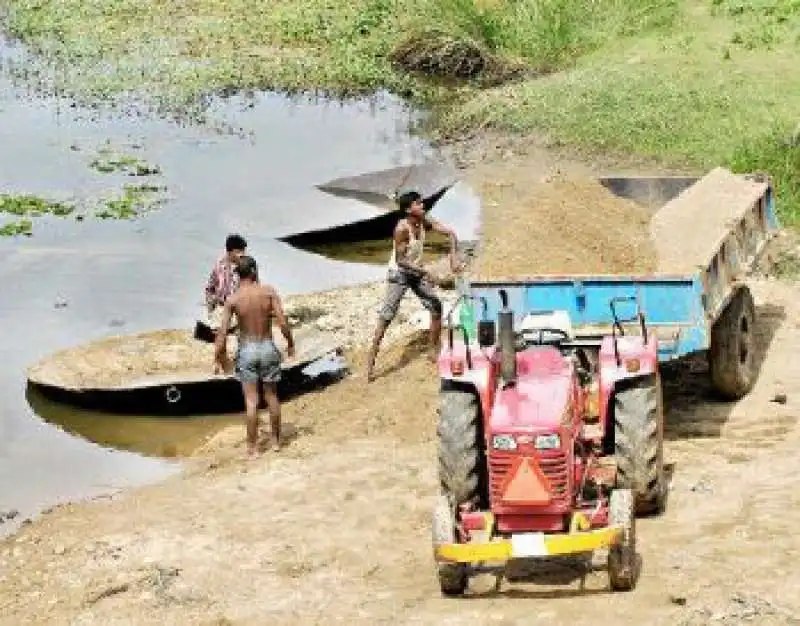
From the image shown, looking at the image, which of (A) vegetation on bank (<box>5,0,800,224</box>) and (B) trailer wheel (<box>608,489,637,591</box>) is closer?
(B) trailer wheel (<box>608,489,637,591</box>)

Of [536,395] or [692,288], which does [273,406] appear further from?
[536,395]

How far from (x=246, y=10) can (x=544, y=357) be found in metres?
26.0

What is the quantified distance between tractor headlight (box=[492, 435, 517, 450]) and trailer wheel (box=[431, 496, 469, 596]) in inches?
20.4

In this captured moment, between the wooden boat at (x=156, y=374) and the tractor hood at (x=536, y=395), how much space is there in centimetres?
520

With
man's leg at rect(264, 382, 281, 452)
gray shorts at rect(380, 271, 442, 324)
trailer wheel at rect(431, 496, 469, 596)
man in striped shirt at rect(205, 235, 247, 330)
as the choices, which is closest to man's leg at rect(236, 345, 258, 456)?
man's leg at rect(264, 382, 281, 452)

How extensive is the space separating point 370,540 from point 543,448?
208 cm

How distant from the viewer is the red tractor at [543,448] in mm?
9312

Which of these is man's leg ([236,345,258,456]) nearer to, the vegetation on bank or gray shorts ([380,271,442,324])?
gray shorts ([380,271,442,324])

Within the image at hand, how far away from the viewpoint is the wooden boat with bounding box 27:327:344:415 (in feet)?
48.8

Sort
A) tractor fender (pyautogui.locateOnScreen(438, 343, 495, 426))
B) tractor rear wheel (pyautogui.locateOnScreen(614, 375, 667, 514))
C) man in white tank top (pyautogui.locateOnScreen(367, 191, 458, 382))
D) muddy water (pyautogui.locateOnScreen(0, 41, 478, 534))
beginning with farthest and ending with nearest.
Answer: man in white tank top (pyautogui.locateOnScreen(367, 191, 458, 382)) → muddy water (pyautogui.locateOnScreen(0, 41, 478, 534)) → tractor rear wheel (pyautogui.locateOnScreen(614, 375, 667, 514)) → tractor fender (pyautogui.locateOnScreen(438, 343, 495, 426))

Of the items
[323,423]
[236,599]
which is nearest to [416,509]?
[236,599]

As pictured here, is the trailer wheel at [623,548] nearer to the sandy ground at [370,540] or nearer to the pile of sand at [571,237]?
the sandy ground at [370,540]

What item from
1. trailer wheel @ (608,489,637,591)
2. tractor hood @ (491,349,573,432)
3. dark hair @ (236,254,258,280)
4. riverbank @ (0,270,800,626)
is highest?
dark hair @ (236,254,258,280)

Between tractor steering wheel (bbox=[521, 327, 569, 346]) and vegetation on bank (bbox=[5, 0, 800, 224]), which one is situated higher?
vegetation on bank (bbox=[5, 0, 800, 224])
